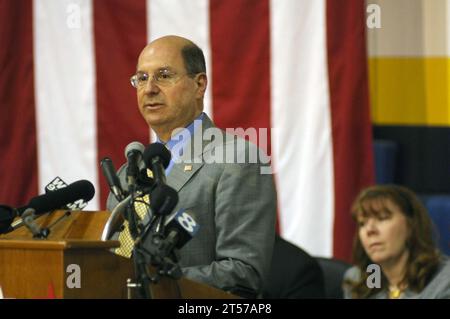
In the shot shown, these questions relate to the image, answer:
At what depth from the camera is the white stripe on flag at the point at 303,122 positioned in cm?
500

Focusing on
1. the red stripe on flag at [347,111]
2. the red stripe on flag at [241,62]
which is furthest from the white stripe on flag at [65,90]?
the red stripe on flag at [347,111]

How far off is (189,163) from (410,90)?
2.68m

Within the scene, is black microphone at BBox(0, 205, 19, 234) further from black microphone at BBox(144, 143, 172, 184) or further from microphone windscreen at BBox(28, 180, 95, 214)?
black microphone at BBox(144, 143, 172, 184)

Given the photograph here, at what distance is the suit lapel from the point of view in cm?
277

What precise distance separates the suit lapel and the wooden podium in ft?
1.52

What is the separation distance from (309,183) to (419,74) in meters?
0.79

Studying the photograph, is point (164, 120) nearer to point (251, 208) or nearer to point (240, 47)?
point (251, 208)

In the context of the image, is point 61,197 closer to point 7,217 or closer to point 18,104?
point 7,217

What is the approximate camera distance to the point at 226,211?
8.76 ft

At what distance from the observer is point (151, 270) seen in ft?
7.33
